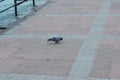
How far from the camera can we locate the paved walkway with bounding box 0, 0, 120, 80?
5324 mm

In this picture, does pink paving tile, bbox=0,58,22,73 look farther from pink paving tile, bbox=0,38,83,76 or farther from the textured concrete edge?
the textured concrete edge

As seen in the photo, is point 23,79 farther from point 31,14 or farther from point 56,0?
point 56,0

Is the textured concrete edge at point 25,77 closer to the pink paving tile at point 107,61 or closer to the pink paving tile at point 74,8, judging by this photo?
the pink paving tile at point 107,61

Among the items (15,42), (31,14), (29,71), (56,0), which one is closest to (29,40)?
(15,42)

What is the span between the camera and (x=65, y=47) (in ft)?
21.8

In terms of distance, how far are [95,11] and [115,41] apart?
3571 mm

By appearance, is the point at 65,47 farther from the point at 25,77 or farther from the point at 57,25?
the point at 57,25

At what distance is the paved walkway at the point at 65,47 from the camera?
532cm

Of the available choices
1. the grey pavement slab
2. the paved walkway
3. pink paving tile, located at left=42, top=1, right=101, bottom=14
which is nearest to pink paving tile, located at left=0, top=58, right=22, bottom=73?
the paved walkway

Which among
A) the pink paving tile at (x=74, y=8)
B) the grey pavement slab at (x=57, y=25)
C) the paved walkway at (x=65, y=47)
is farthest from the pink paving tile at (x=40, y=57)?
the pink paving tile at (x=74, y=8)

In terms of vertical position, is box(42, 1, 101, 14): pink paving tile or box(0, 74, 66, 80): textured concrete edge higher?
box(0, 74, 66, 80): textured concrete edge

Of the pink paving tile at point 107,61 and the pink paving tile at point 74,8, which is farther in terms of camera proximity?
the pink paving tile at point 74,8

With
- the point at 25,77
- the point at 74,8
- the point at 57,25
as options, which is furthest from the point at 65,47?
the point at 74,8

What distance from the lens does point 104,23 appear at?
859 cm
